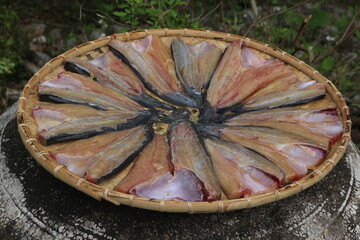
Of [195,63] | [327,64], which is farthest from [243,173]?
[327,64]

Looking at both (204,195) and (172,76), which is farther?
(172,76)

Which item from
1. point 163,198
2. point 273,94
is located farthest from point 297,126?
point 163,198

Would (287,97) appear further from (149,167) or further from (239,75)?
(149,167)

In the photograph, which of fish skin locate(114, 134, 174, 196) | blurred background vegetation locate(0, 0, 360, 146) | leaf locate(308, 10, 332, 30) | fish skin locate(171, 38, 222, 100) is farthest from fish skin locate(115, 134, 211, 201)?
leaf locate(308, 10, 332, 30)

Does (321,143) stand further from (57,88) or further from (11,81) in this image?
(11,81)

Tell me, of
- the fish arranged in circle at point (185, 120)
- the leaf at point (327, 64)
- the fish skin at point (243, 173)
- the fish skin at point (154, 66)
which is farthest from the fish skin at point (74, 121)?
the leaf at point (327, 64)

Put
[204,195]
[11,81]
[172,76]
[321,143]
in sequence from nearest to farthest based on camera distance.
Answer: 1. [204,195]
2. [321,143]
3. [172,76]
4. [11,81]
